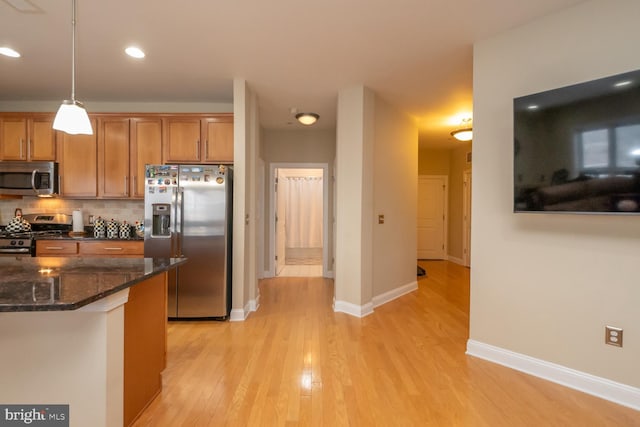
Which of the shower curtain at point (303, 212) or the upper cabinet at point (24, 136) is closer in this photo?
the upper cabinet at point (24, 136)

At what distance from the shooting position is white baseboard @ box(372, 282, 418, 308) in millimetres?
3636

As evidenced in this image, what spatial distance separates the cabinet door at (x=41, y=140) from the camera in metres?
3.53

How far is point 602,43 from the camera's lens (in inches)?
73.8

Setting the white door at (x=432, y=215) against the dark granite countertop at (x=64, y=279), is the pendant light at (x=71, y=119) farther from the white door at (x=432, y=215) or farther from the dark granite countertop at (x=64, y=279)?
the white door at (x=432, y=215)

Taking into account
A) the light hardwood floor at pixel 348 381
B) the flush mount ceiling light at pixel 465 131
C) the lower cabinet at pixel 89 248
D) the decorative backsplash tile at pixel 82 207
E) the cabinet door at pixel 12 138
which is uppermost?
the flush mount ceiling light at pixel 465 131

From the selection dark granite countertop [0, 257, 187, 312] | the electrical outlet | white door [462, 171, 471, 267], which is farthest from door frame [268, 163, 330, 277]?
the electrical outlet

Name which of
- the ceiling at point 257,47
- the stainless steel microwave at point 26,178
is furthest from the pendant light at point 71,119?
the stainless steel microwave at point 26,178

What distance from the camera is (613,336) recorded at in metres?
1.83

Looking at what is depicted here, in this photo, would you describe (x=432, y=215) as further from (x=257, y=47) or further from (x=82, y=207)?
(x=82, y=207)

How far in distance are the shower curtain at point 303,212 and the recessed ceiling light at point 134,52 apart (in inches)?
181

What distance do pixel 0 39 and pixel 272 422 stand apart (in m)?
3.75

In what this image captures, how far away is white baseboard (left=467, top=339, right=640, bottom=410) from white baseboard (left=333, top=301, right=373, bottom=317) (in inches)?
45.2

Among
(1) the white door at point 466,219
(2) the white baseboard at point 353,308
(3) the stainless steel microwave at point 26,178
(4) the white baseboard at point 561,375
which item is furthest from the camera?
(1) the white door at point 466,219

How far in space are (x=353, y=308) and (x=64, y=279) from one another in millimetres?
2689
